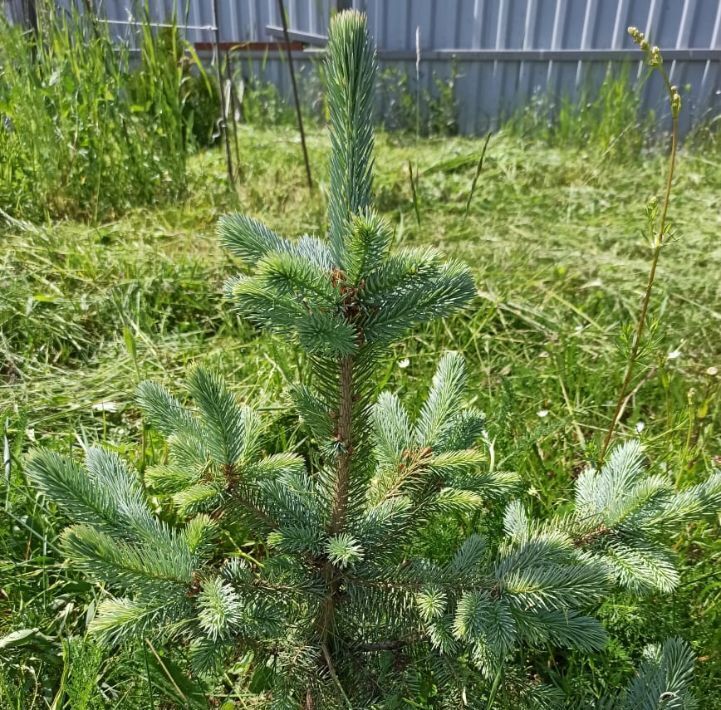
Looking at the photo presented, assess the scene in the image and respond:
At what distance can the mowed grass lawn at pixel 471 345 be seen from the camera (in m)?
1.17

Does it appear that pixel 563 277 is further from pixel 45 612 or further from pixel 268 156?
pixel 268 156

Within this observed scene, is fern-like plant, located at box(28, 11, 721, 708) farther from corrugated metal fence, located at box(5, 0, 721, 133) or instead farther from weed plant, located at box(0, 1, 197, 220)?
corrugated metal fence, located at box(5, 0, 721, 133)

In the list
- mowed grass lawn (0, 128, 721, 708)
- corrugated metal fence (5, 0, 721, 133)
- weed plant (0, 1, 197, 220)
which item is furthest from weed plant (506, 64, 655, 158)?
weed plant (0, 1, 197, 220)

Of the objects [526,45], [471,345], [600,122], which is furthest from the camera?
[526,45]

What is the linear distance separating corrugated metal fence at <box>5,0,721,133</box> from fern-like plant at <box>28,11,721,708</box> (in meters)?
4.99

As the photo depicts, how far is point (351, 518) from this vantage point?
0.85m

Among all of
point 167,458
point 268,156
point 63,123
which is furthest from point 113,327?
point 268,156

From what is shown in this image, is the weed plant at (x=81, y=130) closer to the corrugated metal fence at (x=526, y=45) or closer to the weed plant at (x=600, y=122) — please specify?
the corrugated metal fence at (x=526, y=45)

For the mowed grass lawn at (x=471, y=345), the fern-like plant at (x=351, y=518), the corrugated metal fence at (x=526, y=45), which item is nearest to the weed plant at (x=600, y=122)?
the corrugated metal fence at (x=526, y=45)

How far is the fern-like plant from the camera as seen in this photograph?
0.65m

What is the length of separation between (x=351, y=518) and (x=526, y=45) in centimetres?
595

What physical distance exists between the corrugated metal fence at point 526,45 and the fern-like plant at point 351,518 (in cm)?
499

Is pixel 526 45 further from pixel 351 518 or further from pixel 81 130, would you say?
pixel 351 518

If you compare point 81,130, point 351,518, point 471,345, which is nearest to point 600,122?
point 471,345
